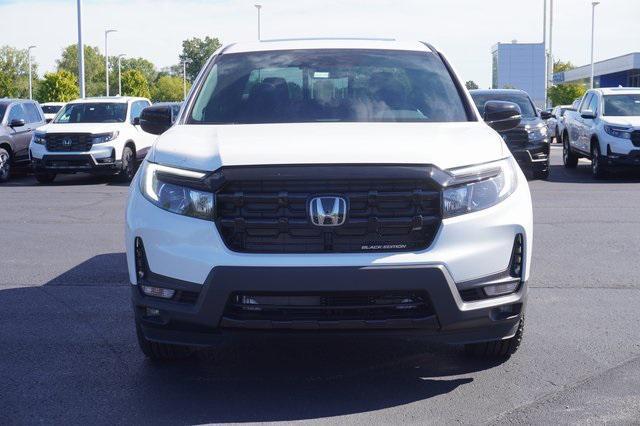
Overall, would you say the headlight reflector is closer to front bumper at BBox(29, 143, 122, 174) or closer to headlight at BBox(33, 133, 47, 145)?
front bumper at BBox(29, 143, 122, 174)

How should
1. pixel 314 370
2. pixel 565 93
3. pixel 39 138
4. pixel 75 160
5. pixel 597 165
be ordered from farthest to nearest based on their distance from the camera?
pixel 565 93
pixel 39 138
pixel 75 160
pixel 597 165
pixel 314 370

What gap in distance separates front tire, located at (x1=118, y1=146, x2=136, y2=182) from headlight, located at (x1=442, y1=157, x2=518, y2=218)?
1551 cm

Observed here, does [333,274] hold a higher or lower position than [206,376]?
higher

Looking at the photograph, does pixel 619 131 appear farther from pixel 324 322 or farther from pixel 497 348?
pixel 324 322

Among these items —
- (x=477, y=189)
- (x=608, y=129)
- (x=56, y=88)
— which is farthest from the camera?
(x=56, y=88)

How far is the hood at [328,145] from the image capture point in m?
4.66

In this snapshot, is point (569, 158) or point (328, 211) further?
point (569, 158)

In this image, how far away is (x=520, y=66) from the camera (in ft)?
288

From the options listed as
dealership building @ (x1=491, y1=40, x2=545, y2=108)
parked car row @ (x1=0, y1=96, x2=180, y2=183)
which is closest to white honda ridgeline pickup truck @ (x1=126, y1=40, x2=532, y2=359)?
parked car row @ (x1=0, y1=96, x2=180, y2=183)

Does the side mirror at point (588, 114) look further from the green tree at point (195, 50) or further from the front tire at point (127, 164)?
the green tree at point (195, 50)

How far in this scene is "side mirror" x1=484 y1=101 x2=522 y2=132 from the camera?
6613 millimetres

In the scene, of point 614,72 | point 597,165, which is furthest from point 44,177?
point 614,72

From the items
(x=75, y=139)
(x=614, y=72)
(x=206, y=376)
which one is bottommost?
(x=206, y=376)

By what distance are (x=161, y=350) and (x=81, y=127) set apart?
15.1 m
